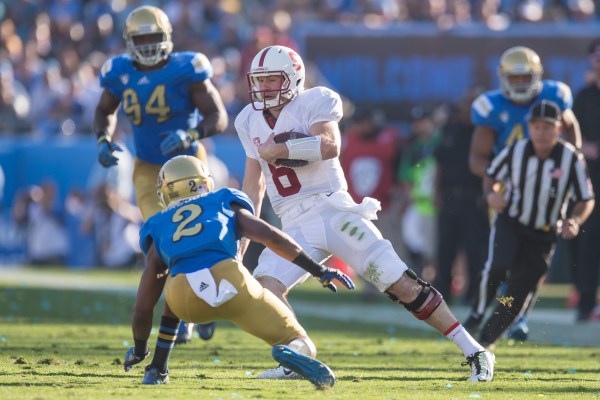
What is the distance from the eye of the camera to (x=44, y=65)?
17938mm

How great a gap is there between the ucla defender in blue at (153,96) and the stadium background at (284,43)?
4.70 m

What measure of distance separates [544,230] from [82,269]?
945 centimetres

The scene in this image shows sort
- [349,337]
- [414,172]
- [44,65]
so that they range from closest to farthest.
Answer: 1. [349,337]
2. [414,172]
3. [44,65]

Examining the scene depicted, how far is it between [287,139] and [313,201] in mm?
328

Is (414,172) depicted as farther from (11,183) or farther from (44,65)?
(44,65)

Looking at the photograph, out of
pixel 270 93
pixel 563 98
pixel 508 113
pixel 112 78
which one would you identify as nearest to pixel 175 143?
pixel 112 78

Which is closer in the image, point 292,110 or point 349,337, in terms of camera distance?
point 292,110

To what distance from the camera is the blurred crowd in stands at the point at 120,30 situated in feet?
53.7

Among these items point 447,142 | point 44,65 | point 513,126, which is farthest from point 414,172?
point 44,65

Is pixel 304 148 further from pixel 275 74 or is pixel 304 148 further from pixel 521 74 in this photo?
pixel 521 74

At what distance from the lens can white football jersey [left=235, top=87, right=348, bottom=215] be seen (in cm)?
641

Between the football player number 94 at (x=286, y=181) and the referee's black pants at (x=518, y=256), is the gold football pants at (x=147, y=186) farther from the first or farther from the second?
the referee's black pants at (x=518, y=256)

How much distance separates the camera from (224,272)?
5.64m

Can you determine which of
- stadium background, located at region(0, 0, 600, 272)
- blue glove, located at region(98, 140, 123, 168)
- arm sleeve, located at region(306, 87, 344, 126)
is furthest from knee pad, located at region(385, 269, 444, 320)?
stadium background, located at region(0, 0, 600, 272)
